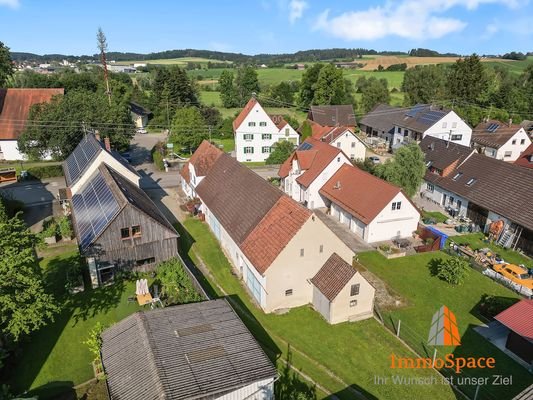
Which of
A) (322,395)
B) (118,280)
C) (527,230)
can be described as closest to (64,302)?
(118,280)

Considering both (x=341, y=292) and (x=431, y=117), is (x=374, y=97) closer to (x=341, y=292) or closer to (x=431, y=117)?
(x=431, y=117)

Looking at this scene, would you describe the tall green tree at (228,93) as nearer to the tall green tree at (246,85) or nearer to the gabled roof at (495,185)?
the tall green tree at (246,85)

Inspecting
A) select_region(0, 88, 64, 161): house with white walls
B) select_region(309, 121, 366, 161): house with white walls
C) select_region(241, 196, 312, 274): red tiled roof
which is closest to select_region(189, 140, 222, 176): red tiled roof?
select_region(241, 196, 312, 274): red tiled roof

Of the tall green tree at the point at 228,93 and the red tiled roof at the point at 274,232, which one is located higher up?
the tall green tree at the point at 228,93

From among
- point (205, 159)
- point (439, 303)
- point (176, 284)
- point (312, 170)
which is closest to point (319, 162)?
point (312, 170)

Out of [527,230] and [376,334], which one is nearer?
[376,334]

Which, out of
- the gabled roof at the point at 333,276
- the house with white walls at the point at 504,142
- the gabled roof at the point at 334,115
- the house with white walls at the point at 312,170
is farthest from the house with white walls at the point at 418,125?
the gabled roof at the point at 333,276

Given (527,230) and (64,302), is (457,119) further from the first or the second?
(64,302)
